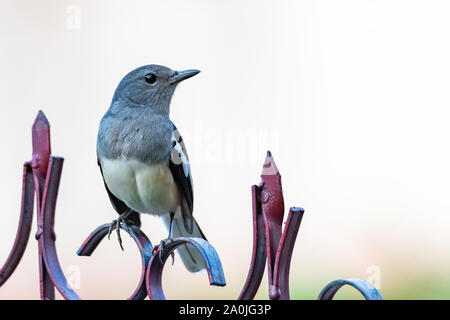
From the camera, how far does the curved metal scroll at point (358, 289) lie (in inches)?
75.0

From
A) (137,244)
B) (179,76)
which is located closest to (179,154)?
(179,76)

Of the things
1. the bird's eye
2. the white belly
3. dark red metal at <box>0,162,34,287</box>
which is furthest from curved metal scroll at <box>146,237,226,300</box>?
the bird's eye

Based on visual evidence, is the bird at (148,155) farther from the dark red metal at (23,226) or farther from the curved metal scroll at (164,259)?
the curved metal scroll at (164,259)

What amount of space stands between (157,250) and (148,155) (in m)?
1.06

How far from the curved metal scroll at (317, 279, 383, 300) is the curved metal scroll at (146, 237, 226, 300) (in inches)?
12.6

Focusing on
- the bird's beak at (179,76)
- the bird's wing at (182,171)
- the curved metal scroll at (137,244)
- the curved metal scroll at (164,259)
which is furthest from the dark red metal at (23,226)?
the bird's beak at (179,76)

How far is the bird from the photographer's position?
342cm

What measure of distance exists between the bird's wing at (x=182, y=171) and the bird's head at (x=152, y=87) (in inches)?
9.7

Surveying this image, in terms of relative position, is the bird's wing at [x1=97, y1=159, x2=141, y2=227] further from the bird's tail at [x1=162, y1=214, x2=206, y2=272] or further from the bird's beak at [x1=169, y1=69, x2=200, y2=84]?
the bird's beak at [x1=169, y1=69, x2=200, y2=84]

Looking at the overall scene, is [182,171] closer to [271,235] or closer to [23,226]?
[23,226]

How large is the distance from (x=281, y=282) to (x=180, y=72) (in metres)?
2.02

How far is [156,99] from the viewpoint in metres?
3.76
